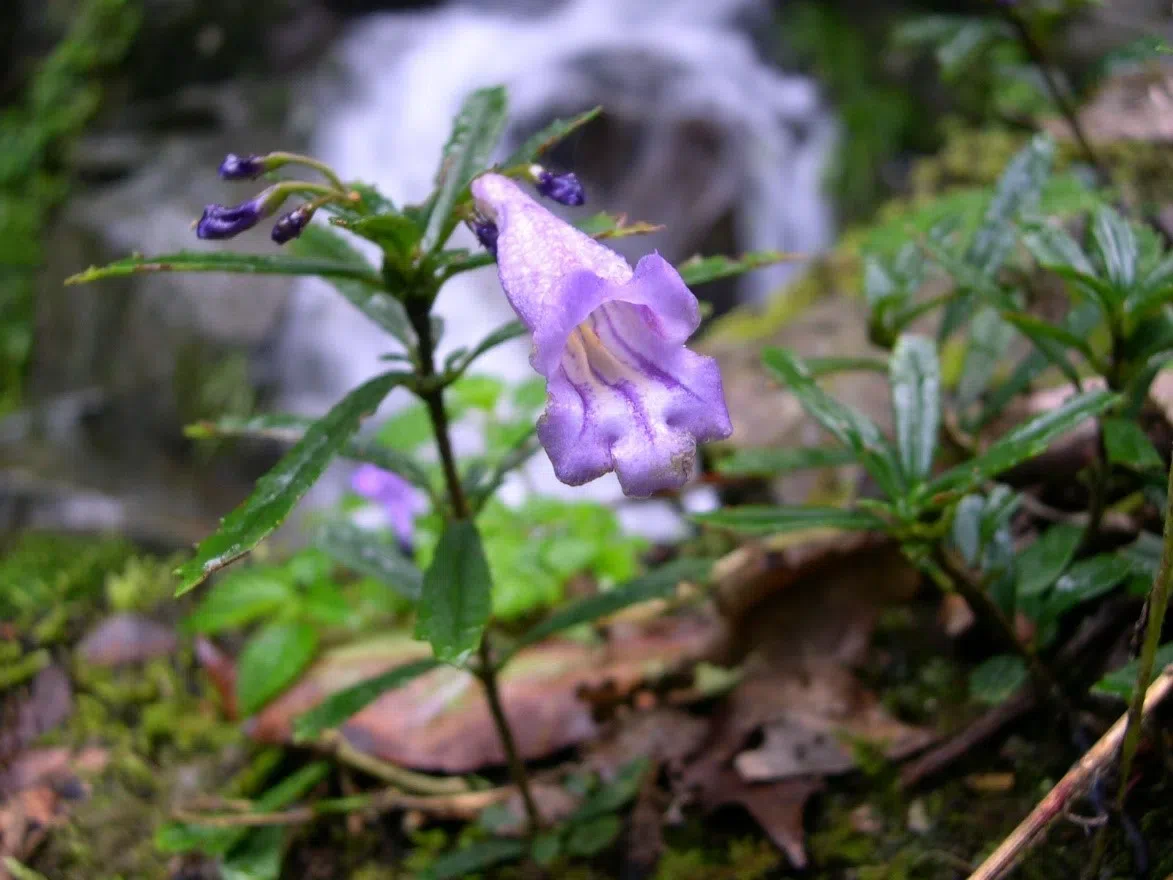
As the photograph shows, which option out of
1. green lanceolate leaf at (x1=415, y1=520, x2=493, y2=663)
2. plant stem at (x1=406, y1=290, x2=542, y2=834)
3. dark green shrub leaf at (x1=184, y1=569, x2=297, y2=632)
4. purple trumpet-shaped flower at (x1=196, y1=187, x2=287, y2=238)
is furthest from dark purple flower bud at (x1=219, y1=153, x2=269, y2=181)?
dark green shrub leaf at (x1=184, y1=569, x2=297, y2=632)

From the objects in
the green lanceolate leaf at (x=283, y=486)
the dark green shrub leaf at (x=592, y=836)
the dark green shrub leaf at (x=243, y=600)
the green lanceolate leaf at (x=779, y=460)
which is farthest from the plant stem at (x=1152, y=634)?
the dark green shrub leaf at (x=243, y=600)

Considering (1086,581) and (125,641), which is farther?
(125,641)

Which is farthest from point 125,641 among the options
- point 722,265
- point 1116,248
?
point 1116,248

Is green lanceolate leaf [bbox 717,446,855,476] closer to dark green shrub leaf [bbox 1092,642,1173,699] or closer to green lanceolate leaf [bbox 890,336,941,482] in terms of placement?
green lanceolate leaf [bbox 890,336,941,482]

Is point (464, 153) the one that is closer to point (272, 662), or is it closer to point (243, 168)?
point (243, 168)

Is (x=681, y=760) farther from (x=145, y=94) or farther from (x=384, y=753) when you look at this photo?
(x=145, y=94)

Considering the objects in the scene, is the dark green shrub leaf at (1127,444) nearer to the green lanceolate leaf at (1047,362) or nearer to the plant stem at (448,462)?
the green lanceolate leaf at (1047,362)
